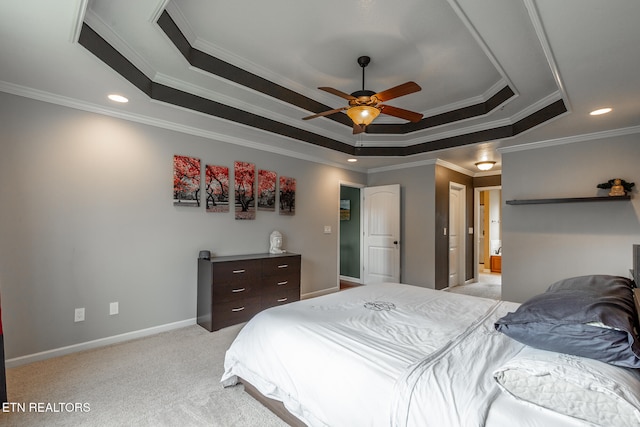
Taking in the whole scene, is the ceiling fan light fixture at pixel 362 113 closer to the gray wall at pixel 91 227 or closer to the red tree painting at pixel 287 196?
the gray wall at pixel 91 227

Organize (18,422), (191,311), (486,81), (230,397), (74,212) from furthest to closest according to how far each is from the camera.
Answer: (191,311)
(486,81)
(74,212)
(230,397)
(18,422)

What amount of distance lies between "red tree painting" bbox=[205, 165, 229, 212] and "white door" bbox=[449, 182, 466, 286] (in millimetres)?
3982

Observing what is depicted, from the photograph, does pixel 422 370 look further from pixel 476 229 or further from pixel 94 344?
pixel 476 229

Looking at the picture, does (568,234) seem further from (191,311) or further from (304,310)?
(191,311)

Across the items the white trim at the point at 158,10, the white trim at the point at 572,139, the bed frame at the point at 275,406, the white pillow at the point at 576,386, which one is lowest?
the bed frame at the point at 275,406

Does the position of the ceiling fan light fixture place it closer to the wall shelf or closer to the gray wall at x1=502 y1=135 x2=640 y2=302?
the wall shelf

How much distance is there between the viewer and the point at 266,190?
4.30 metres

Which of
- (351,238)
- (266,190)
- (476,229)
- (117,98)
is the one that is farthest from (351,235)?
(117,98)

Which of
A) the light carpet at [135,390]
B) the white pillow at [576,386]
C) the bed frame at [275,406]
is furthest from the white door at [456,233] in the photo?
the white pillow at [576,386]

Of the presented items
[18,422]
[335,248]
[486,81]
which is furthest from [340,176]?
[18,422]

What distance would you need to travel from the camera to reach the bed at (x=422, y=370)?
3.38 ft

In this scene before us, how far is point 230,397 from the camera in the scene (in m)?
2.05

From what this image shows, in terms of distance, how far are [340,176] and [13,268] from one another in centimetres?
430

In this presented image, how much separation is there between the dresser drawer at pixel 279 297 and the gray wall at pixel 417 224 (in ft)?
7.29
